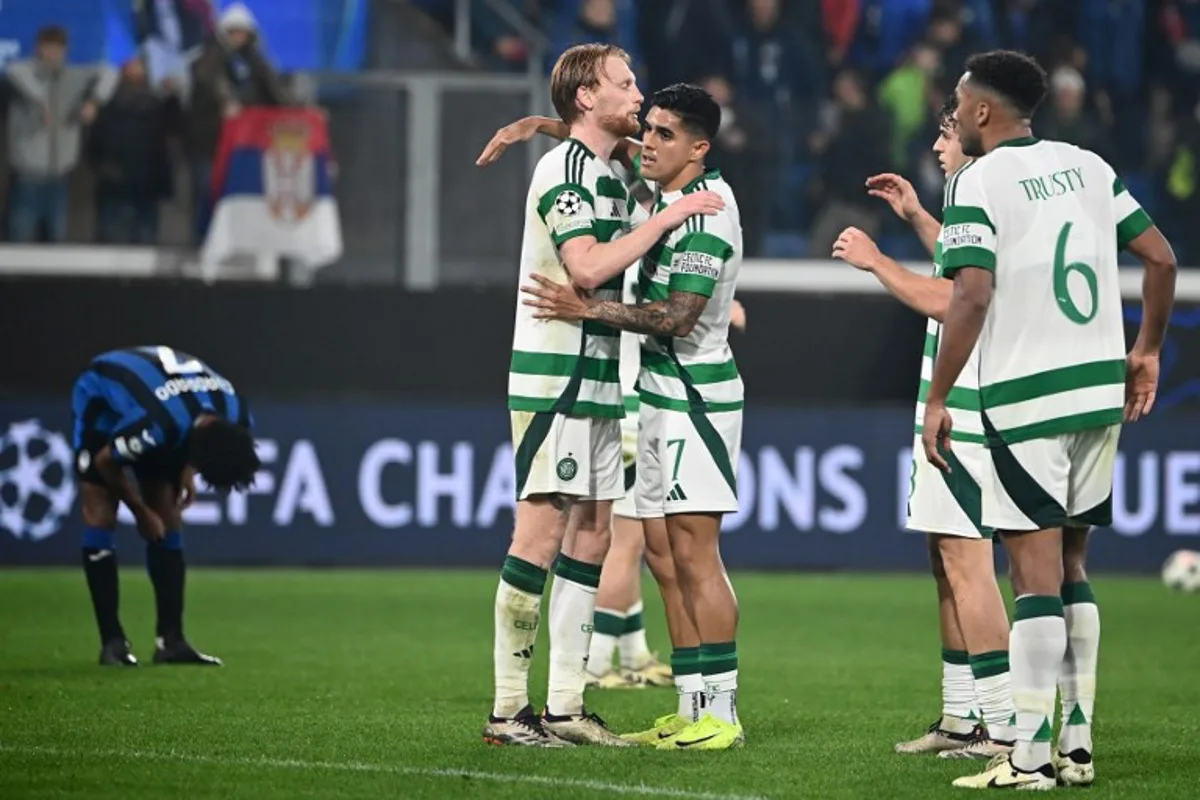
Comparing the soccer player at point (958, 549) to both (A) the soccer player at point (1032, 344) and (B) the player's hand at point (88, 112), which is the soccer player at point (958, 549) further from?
(B) the player's hand at point (88, 112)

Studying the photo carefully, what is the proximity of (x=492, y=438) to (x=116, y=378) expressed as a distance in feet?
18.2

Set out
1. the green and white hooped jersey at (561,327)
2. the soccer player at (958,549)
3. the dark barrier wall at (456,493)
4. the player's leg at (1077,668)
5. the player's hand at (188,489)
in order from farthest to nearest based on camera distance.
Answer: the dark barrier wall at (456,493), the player's hand at (188,489), the green and white hooped jersey at (561,327), the soccer player at (958,549), the player's leg at (1077,668)

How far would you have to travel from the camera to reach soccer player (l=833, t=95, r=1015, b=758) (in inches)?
274

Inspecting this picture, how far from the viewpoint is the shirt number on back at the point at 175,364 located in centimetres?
1001

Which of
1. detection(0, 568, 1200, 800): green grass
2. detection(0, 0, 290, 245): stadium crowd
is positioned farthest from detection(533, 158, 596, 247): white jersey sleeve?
detection(0, 0, 290, 245): stadium crowd

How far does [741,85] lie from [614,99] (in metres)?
10.1

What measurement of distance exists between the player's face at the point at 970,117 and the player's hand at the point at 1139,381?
0.83 metres

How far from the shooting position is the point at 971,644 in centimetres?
712

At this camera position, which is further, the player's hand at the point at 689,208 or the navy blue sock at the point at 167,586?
the navy blue sock at the point at 167,586

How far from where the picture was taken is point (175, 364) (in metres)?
10.1

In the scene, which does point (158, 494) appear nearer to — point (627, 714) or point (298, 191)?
point (627, 714)

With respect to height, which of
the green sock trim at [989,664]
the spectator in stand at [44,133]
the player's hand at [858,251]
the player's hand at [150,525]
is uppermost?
the spectator in stand at [44,133]

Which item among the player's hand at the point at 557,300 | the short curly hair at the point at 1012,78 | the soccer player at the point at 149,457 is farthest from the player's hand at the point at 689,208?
the soccer player at the point at 149,457

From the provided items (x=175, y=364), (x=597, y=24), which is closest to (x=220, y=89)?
(x=597, y=24)
